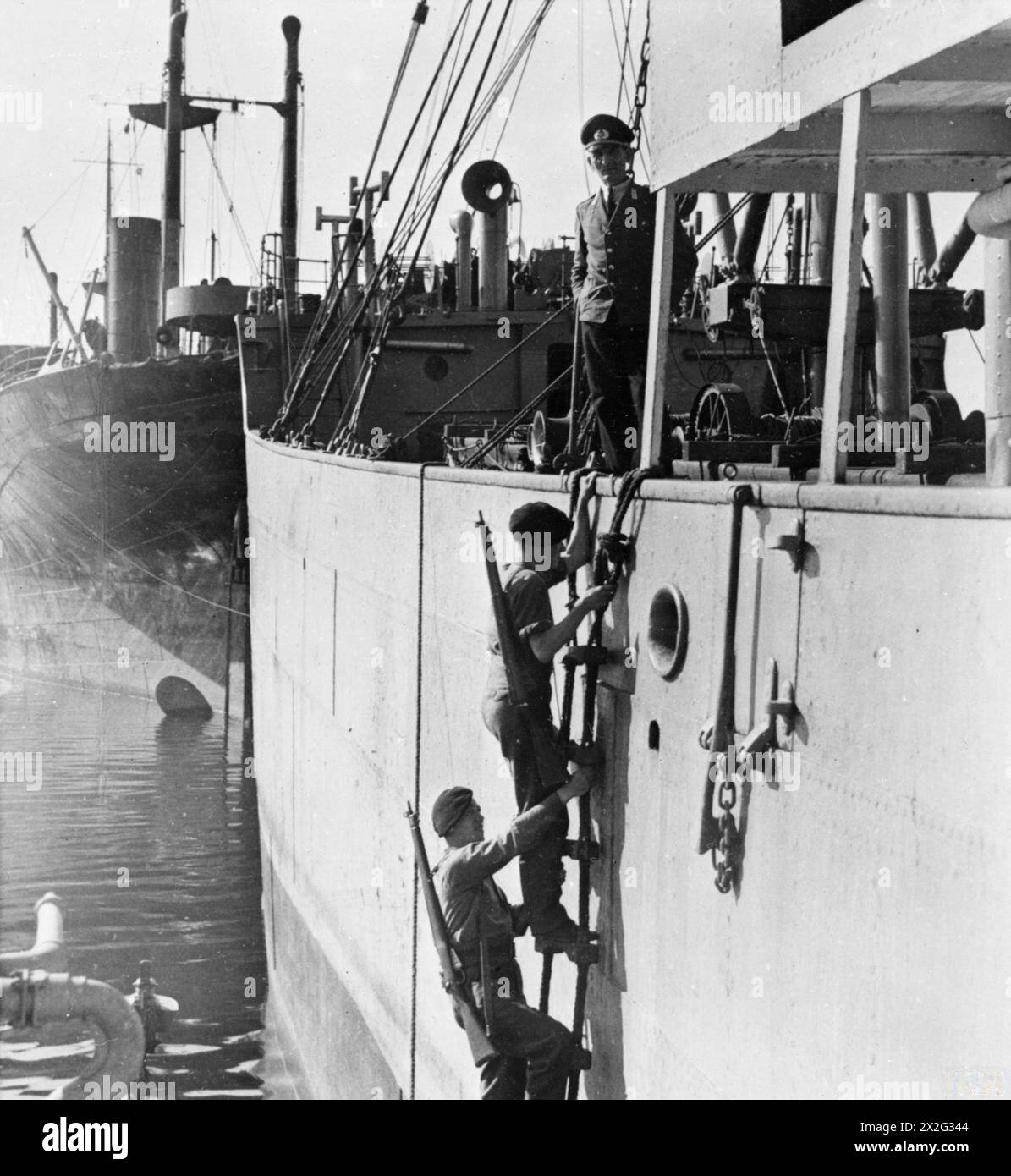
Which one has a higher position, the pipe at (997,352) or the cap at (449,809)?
the pipe at (997,352)

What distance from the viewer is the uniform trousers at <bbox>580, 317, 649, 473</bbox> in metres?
6.22

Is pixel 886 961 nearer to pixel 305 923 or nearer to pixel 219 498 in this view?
pixel 305 923

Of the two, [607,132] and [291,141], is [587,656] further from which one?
[291,141]

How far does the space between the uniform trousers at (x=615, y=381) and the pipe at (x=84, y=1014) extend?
314 cm

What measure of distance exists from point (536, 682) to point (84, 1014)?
7.71 ft

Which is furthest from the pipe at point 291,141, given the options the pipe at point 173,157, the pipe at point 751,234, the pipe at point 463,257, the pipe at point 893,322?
A: the pipe at point 893,322

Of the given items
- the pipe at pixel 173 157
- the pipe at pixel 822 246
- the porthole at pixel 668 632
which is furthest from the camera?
the pipe at pixel 173 157

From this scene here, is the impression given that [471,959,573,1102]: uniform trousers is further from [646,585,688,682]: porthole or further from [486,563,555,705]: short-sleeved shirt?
[646,585,688,682]: porthole

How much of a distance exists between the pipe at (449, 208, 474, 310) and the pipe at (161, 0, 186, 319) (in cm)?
1051

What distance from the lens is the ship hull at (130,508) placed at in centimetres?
2350

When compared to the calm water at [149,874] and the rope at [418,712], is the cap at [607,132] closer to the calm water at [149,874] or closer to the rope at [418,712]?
A: the rope at [418,712]

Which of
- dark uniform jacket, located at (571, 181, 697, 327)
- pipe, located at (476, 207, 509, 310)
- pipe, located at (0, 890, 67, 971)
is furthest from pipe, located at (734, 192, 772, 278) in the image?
pipe, located at (476, 207, 509, 310)

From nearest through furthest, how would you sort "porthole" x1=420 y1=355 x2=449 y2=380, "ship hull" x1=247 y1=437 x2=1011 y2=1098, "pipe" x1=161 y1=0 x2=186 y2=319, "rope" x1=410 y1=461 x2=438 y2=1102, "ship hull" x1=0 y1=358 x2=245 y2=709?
"ship hull" x1=247 y1=437 x2=1011 y2=1098 < "rope" x1=410 y1=461 x2=438 y2=1102 < "porthole" x1=420 y1=355 x2=449 y2=380 < "ship hull" x1=0 y1=358 x2=245 y2=709 < "pipe" x1=161 y1=0 x2=186 y2=319
